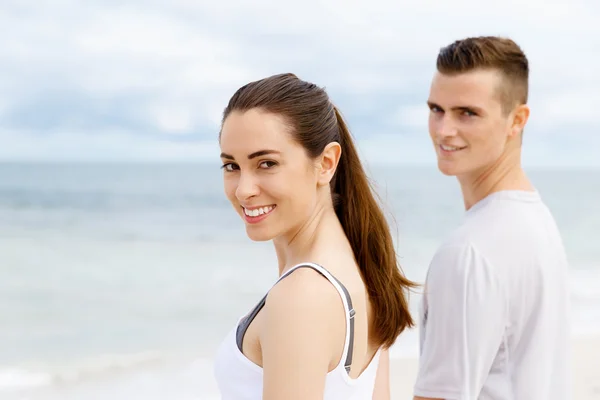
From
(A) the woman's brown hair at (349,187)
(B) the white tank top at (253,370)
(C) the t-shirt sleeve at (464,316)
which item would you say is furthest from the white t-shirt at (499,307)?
(B) the white tank top at (253,370)

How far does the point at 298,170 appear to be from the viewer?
6.81 ft

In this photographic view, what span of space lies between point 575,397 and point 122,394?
14.1ft

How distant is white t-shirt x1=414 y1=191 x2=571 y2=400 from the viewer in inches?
96.3

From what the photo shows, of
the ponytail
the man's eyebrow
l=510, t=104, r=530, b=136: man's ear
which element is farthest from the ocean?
l=510, t=104, r=530, b=136: man's ear

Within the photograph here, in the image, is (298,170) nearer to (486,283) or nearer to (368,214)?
(368,214)

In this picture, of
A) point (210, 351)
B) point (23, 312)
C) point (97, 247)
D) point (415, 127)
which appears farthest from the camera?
point (415, 127)

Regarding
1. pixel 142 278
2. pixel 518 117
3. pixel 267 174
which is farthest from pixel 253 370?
pixel 142 278

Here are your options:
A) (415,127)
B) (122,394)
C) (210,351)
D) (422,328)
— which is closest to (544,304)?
(422,328)

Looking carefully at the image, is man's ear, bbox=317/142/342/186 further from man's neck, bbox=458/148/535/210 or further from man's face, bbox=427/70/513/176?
man's neck, bbox=458/148/535/210

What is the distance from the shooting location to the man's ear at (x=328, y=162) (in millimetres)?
2145

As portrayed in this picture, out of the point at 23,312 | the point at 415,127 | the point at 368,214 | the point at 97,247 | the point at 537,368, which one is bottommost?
the point at 537,368

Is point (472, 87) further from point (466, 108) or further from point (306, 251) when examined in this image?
point (306, 251)

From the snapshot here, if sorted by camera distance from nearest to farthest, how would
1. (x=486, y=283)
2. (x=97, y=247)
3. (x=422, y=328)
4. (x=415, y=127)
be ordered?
(x=486, y=283) → (x=422, y=328) → (x=97, y=247) → (x=415, y=127)

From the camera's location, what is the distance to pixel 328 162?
85.4 inches
